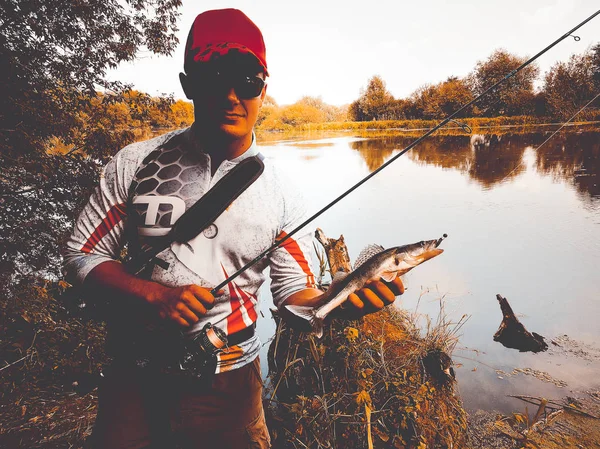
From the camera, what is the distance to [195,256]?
1577 mm

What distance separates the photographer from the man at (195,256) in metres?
1.53

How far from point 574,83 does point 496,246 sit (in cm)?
3513

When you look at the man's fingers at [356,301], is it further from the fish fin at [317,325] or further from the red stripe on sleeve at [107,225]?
the red stripe on sleeve at [107,225]

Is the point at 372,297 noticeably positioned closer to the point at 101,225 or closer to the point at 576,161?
the point at 101,225

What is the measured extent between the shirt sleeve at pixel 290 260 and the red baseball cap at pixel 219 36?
0.79m

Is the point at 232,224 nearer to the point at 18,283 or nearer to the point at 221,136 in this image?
the point at 221,136

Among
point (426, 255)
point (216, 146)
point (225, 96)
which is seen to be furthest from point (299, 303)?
point (225, 96)

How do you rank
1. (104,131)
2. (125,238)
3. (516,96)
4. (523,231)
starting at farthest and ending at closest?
(516,96)
(523,231)
(104,131)
(125,238)

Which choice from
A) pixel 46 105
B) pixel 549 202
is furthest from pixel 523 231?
pixel 46 105

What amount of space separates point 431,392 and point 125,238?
2963mm

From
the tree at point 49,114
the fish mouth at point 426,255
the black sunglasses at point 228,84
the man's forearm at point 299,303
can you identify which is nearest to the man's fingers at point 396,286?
the fish mouth at point 426,255

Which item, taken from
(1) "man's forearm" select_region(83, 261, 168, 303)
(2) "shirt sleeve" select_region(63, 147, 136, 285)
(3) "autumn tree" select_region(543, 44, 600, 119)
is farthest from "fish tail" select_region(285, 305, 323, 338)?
(3) "autumn tree" select_region(543, 44, 600, 119)

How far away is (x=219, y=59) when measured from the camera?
1.60 metres

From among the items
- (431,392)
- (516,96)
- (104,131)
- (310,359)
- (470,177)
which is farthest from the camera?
(516,96)
